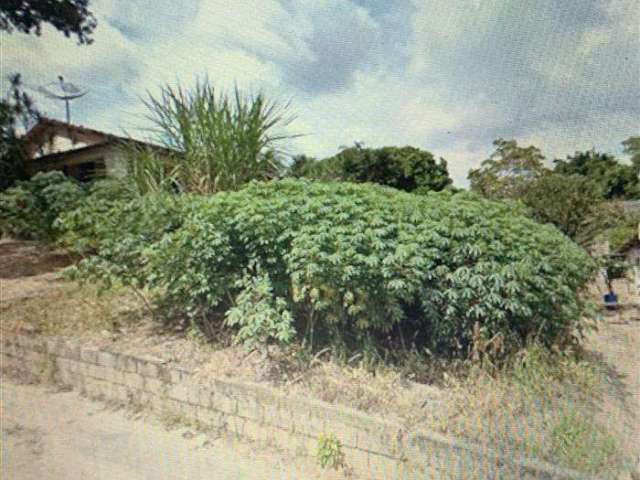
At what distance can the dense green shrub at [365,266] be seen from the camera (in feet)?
7.70

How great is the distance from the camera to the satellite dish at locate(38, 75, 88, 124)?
13.6ft

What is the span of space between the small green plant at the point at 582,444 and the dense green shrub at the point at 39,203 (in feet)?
20.5

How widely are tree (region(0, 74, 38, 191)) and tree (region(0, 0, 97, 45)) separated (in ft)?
4.84

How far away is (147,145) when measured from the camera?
13.5 feet

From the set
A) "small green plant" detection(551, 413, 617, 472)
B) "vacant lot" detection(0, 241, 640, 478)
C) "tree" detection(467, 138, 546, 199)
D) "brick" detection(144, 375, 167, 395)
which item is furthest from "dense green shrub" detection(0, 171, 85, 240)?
"tree" detection(467, 138, 546, 199)

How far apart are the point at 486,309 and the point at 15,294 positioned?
16.8 feet

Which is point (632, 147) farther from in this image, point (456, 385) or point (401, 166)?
point (401, 166)

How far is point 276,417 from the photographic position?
2139 millimetres

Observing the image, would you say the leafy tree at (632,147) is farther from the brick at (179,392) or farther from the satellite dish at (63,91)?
the satellite dish at (63,91)

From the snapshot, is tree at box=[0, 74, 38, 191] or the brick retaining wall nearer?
the brick retaining wall

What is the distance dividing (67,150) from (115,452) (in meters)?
11.7

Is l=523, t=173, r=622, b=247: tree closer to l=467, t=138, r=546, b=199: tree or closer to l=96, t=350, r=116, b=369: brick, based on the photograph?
l=467, t=138, r=546, b=199: tree

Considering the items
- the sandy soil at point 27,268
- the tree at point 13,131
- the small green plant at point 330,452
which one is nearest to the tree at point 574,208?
the small green plant at point 330,452

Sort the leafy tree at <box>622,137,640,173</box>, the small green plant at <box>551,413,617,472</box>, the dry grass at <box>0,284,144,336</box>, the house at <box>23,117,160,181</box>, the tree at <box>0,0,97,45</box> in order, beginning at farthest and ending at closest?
the house at <box>23,117,160,181</box>
the tree at <box>0,0,97,45</box>
the dry grass at <box>0,284,144,336</box>
the leafy tree at <box>622,137,640,173</box>
the small green plant at <box>551,413,617,472</box>
